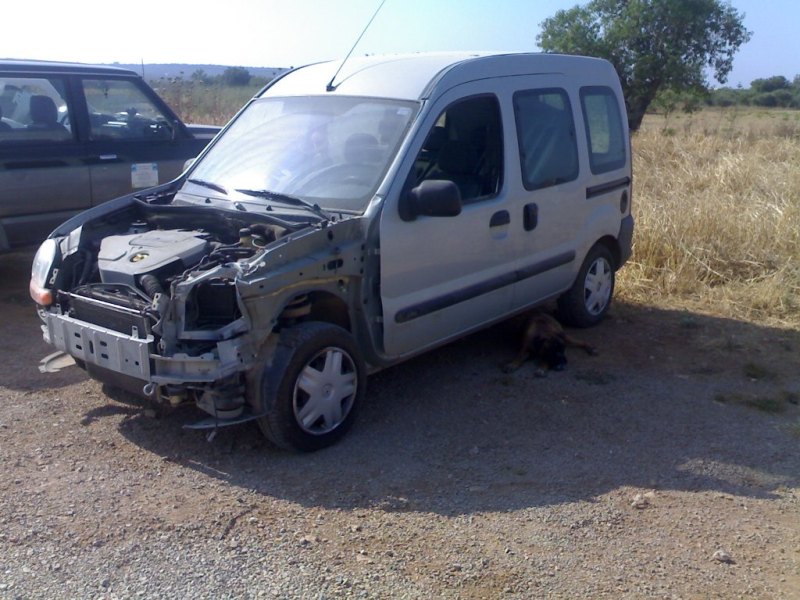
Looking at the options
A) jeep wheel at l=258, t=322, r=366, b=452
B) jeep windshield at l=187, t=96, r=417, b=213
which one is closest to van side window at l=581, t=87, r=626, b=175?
jeep windshield at l=187, t=96, r=417, b=213

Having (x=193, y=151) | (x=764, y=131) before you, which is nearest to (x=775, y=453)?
(x=193, y=151)

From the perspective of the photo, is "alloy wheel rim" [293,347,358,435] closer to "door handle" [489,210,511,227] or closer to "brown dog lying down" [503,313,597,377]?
"door handle" [489,210,511,227]

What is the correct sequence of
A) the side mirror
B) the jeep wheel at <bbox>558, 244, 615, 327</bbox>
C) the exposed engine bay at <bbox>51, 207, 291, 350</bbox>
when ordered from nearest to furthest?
the exposed engine bay at <bbox>51, 207, 291, 350</bbox> < the side mirror < the jeep wheel at <bbox>558, 244, 615, 327</bbox>

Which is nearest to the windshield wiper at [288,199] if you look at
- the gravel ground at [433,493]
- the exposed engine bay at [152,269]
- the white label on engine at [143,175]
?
the exposed engine bay at [152,269]

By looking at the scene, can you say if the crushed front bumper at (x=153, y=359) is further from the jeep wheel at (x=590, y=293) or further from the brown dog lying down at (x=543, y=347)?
the jeep wheel at (x=590, y=293)

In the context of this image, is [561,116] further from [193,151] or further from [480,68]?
[193,151]

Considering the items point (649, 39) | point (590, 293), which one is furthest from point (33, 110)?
point (649, 39)

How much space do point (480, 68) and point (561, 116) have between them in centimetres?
100

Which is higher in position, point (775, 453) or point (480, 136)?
point (480, 136)

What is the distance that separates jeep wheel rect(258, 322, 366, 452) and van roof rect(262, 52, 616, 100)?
5.31 ft

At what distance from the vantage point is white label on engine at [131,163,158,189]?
8406 mm

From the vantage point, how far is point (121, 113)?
28.1 feet

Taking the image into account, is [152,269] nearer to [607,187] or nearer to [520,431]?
[520,431]

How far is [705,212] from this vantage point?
31.3 feet
